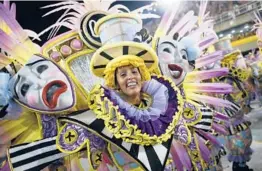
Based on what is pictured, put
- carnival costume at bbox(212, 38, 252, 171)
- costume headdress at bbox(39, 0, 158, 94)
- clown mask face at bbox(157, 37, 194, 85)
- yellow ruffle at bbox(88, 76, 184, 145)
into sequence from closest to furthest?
yellow ruffle at bbox(88, 76, 184, 145), costume headdress at bbox(39, 0, 158, 94), clown mask face at bbox(157, 37, 194, 85), carnival costume at bbox(212, 38, 252, 171)

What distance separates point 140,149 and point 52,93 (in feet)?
1.34

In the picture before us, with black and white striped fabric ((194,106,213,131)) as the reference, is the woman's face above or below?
above

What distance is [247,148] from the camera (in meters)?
2.67

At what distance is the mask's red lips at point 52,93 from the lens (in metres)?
1.23

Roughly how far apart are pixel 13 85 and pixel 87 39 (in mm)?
395

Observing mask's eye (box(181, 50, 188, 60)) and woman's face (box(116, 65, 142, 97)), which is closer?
woman's face (box(116, 65, 142, 97))

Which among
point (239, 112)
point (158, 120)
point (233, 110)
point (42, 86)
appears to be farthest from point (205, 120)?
point (239, 112)

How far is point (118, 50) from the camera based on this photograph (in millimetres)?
1272

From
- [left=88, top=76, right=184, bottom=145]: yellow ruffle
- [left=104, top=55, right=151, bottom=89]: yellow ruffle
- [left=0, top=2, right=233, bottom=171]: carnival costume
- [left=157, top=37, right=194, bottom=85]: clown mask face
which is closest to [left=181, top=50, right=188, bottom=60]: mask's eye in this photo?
[left=157, top=37, right=194, bottom=85]: clown mask face

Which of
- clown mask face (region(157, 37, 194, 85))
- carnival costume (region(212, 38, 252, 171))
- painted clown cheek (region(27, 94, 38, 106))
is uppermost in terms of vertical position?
clown mask face (region(157, 37, 194, 85))

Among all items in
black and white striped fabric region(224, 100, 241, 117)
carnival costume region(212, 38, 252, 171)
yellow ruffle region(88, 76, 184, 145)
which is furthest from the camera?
carnival costume region(212, 38, 252, 171)

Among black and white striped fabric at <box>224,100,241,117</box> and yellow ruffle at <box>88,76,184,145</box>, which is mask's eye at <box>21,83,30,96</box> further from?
black and white striped fabric at <box>224,100,241,117</box>

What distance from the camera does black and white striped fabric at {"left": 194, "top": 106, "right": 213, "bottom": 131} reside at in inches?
63.7

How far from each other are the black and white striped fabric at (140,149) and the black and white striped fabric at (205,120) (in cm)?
42
